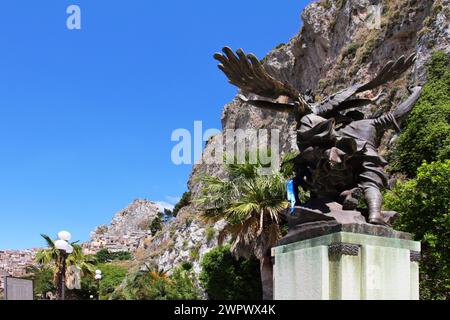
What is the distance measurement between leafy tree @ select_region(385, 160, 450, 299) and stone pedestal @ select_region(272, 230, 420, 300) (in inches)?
419

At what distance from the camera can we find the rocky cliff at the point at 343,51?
3709cm

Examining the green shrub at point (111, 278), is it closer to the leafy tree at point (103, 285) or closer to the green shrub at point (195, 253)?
the leafy tree at point (103, 285)

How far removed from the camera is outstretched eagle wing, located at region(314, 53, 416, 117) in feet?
25.6

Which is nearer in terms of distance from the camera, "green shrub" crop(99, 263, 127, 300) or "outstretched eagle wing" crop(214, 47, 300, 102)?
"outstretched eagle wing" crop(214, 47, 300, 102)

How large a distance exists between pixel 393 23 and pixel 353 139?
141 ft

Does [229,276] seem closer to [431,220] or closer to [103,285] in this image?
[431,220]

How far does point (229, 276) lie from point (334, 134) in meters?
21.5

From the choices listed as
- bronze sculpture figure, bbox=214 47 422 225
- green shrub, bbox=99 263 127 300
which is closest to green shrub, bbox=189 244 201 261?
green shrub, bbox=99 263 127 300

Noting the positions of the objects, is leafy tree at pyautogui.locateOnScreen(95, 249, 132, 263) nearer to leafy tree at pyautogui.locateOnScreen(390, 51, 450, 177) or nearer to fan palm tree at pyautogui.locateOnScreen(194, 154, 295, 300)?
leafy tree at pyautogui.locateOnScreen(390, 51, 450, 177)

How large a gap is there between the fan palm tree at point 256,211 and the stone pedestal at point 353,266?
1366 cm

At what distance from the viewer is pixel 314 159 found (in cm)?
718
